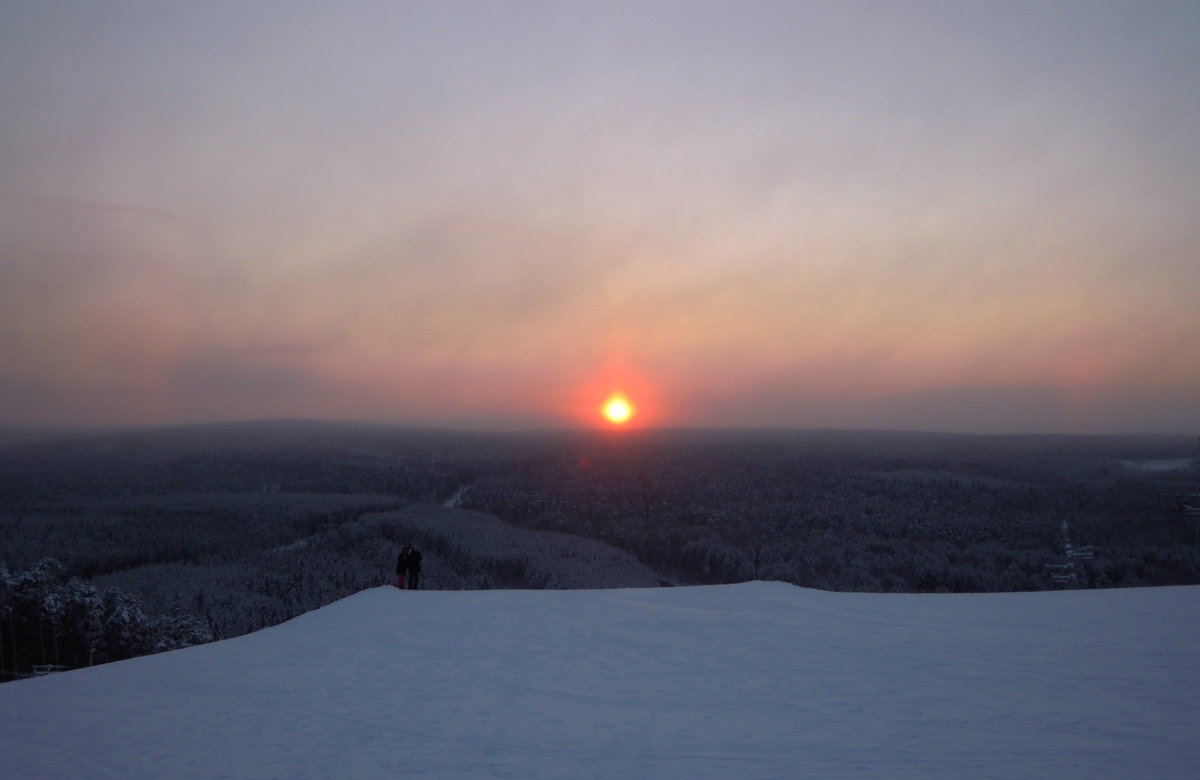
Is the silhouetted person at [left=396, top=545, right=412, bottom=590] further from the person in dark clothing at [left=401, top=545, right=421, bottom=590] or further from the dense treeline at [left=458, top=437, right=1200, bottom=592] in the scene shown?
the dense treeline at [left=458, top=437, right=1200, bottom=592]

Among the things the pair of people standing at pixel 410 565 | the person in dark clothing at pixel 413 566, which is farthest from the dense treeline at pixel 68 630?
the person in dark clothing at pixel 413 566

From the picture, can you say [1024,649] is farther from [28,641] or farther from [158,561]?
[158,561]

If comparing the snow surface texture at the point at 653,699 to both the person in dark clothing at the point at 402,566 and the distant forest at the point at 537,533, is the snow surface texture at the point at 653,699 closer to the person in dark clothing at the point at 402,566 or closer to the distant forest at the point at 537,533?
the person in dark clothing at the point at 402,566

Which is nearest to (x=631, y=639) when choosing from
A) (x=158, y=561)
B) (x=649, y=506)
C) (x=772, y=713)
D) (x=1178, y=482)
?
(x=772, y=713)

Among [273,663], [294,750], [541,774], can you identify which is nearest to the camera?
[541,774]

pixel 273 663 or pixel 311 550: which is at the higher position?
pixel 273 663

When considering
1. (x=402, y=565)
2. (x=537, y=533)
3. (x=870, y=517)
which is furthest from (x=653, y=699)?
(x=870, y=517)
